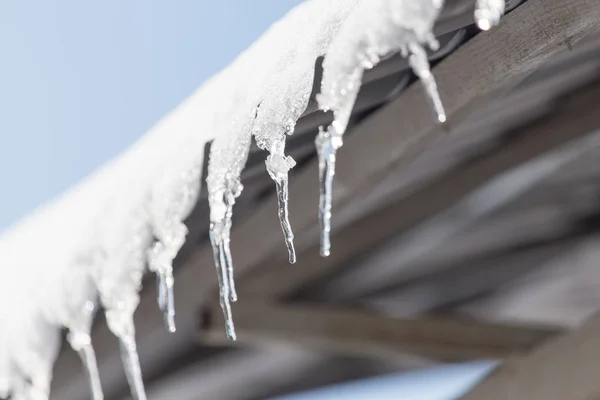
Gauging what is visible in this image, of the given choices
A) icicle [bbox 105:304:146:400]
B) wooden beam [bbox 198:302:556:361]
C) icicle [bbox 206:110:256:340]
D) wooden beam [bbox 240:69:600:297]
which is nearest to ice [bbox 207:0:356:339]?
icicle [bbox 206:110:256:340]

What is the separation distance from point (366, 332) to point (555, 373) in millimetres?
635

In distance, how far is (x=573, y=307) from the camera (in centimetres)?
290

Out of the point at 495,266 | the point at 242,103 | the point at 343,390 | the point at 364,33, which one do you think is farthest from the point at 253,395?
the point at 364,33

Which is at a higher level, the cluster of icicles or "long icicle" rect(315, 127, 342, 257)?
the cluster of icicles

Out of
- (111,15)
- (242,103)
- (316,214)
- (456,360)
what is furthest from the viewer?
(111,15)

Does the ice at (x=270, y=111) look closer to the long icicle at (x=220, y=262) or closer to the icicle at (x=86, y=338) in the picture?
the long icicle at (x=220, y=262)

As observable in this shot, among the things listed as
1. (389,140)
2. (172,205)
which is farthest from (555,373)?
(172,205)

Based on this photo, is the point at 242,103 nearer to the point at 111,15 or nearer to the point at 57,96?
the point at 111,15

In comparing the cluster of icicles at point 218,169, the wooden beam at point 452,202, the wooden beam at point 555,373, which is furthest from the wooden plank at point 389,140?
the wooden beam at point 555,373

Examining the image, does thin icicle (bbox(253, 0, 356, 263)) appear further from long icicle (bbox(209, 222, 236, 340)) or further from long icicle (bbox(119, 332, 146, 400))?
long icicle (bbox(119, 332, 146, 400))

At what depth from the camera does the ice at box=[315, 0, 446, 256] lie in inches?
22.3

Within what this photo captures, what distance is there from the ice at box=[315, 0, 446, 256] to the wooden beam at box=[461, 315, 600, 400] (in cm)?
76

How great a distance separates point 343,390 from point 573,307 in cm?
82

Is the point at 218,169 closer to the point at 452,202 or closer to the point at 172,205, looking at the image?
the point at 172,205
